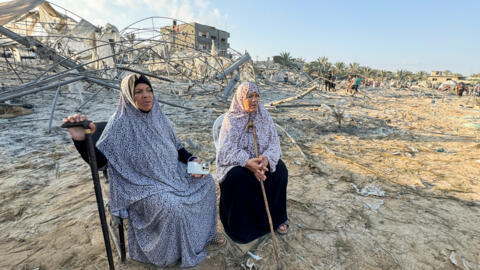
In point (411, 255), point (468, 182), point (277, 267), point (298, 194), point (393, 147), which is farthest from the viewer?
point (393, 147)

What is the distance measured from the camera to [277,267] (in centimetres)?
184

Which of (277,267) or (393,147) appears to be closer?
(277,267)

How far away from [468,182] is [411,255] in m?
2.33

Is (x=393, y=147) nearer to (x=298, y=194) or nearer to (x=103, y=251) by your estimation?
(x=298, y=194)

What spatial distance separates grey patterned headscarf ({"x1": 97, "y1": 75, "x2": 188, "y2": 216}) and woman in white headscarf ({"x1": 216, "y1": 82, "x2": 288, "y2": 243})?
44 cm

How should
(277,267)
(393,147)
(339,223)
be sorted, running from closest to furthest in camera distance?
(277,267), (339,223), (393,147)

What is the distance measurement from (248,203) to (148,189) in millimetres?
910

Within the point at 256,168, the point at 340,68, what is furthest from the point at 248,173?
the point at 340,68

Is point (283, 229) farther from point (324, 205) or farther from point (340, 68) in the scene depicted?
point (340, 68)

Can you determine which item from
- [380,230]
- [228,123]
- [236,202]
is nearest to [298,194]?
[380,230]

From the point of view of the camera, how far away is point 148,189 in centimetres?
170

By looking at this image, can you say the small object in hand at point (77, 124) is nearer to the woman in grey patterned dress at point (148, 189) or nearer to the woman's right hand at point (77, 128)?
the woman's right hand at point (77, 128)

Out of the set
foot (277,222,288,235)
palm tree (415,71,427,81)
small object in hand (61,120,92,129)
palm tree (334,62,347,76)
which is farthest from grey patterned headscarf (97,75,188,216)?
palm tree (415,71,427,81)

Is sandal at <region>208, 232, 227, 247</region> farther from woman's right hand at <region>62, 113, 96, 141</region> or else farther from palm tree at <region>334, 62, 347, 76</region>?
palm tree at <region>334, 62, 347, 76</region>
